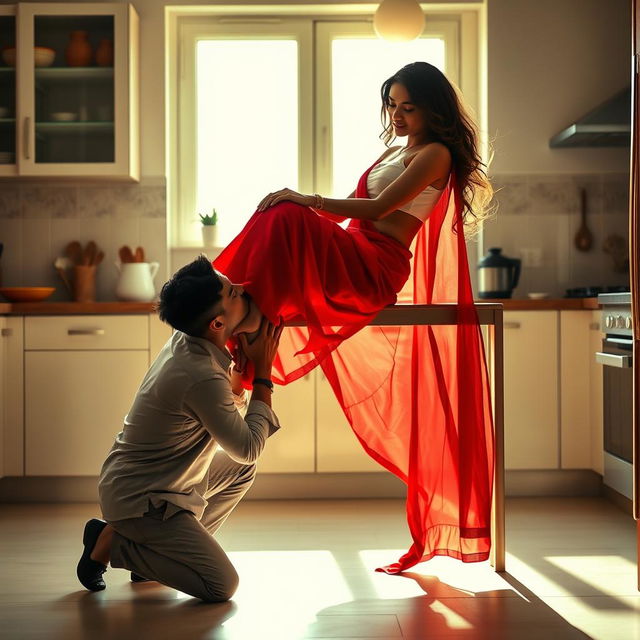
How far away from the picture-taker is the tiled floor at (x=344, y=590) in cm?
192

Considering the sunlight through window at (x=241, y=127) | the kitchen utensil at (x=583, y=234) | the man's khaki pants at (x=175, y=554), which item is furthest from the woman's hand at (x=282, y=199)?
the kitchen utensil at (x=583, y=234)

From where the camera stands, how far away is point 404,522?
3092 mm

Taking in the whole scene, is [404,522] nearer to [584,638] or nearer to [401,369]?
[401,369]

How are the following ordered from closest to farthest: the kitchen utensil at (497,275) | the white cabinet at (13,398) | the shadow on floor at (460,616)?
the shadow on floor at (460,616) → the white cabinet at (13,398) → the kitchen utensil at (497,275)

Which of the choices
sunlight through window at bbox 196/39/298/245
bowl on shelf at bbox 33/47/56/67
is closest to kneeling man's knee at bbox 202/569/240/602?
sunlight through window at bbox 196/39/298/245

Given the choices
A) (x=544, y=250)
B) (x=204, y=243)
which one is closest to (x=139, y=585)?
(x=204, y=243)

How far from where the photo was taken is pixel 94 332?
11.3ft

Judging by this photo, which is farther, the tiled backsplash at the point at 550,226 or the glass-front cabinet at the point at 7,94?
the tiled backsplash at the point at 550,226

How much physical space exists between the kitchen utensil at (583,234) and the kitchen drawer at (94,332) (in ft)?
6.56

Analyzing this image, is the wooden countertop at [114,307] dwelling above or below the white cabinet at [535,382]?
above

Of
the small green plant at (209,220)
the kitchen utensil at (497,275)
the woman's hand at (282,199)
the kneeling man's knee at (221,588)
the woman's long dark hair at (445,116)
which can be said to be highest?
the woman's long dark hair at (445,116)

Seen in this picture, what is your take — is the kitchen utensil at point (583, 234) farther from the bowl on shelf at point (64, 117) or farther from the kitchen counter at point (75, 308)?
the bowl on shelf at point (64, 117)

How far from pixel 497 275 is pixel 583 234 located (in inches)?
21.4

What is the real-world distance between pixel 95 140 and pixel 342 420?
1.66m
